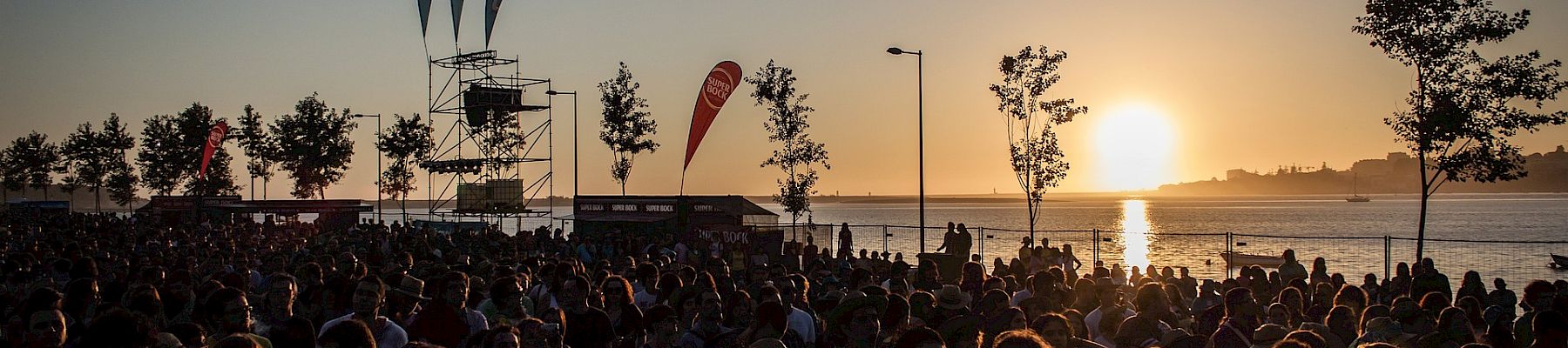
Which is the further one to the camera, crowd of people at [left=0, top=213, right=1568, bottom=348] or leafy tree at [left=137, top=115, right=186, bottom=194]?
leafy tree at [left=137, top=115, right=186, bottom=194]

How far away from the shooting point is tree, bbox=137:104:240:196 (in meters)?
75.1

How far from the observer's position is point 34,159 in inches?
3590

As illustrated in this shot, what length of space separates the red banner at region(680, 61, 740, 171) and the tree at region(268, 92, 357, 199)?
49502mm

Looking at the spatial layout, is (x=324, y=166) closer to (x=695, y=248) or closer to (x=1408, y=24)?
(x=695, y=248)

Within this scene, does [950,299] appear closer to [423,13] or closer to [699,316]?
[699,316]

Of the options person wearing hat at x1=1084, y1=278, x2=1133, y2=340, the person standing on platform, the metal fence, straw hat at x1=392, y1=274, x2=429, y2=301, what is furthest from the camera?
the metal fence

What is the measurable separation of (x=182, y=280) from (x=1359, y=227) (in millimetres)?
103644

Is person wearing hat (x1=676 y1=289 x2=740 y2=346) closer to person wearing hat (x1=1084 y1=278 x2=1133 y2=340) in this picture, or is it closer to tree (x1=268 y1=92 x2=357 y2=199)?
person wearing hat (x1=1084 y1=278 x2=1133 y2=340)

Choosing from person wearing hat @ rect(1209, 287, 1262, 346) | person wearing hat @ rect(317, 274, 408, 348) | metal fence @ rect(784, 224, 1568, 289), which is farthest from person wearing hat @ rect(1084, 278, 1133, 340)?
metal fence @ rect(784, 224, 1568, 289)

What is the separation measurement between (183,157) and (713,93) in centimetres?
6494

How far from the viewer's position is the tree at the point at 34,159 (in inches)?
3595

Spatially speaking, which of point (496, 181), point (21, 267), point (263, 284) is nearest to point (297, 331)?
point (263, 284)

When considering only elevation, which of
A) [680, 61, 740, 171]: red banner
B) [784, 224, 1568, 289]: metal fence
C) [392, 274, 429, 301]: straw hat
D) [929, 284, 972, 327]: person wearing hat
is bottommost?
[784, 224, 1568, 289]: metal fence

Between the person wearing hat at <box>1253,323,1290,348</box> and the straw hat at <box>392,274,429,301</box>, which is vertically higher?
the straw hat at <box>392,274,429,301</box>
